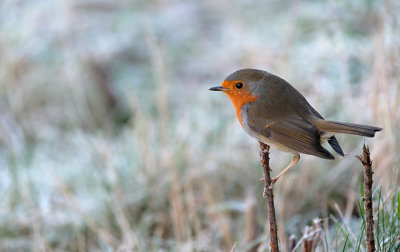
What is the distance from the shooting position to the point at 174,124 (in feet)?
15.1

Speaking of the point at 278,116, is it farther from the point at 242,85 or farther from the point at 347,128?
the point at 347,128

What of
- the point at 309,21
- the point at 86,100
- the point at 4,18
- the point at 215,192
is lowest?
the point at 215,192

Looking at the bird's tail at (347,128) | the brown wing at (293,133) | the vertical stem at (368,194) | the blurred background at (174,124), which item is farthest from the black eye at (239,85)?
the vertical stem at (368,194)

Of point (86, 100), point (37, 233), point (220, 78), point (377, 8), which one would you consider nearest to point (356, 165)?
point (377, 8)

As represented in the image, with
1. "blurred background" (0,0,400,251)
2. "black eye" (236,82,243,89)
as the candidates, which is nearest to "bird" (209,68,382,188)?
"black eye" (236,82,243,89)

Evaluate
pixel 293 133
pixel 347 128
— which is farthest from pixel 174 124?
pixel 347 128

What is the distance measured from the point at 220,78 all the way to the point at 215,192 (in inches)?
93.1

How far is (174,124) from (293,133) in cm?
275

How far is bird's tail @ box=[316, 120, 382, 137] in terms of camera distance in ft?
5.12

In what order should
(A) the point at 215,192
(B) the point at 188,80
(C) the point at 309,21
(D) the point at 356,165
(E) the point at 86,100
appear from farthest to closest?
(B) the point at 188,80 < (E) the point at 86,100 < (C) the point at 309,21 < (A) the point at 215,192 < (D) the point at 356,165

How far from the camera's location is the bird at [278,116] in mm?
1906

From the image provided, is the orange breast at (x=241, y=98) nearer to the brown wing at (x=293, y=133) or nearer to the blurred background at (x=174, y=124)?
the brown wing at (x=293, y=133)

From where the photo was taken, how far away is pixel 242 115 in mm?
2121

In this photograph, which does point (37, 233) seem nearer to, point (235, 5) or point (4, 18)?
point (4, 18)
